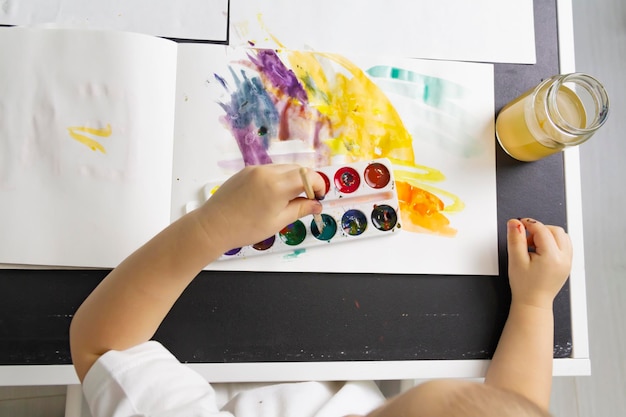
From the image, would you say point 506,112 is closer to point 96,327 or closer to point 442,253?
point 442,253

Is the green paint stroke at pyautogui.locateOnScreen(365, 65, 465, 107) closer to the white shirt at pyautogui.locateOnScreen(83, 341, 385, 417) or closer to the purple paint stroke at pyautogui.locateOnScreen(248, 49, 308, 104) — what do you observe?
the purple paint stroke at pyautogui.locateOnScreen(248, 49, 308, 104)

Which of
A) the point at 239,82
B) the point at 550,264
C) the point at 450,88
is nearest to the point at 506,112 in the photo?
the point at 450,88

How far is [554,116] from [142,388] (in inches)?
19.1

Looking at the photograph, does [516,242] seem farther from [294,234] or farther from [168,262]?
[168,262]

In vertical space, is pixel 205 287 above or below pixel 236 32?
below

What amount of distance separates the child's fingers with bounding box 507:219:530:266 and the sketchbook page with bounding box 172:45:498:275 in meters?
0.02

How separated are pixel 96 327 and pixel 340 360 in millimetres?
253

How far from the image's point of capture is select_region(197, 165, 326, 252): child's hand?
0.45m

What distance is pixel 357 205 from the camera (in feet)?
1.86

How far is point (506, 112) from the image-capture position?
1.94ft

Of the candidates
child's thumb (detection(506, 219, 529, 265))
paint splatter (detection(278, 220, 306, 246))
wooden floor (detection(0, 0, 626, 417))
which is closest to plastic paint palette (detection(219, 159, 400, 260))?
paint splatter (detection(278, 220, 306, 246))

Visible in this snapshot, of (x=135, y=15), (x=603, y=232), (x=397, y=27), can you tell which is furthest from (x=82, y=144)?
(x=603, y=232)

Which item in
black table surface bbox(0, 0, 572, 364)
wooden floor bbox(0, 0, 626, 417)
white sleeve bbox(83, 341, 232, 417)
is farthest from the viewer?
wooden floor bbox(0, 0, 626, 417)

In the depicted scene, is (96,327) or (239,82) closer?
(96,327)
